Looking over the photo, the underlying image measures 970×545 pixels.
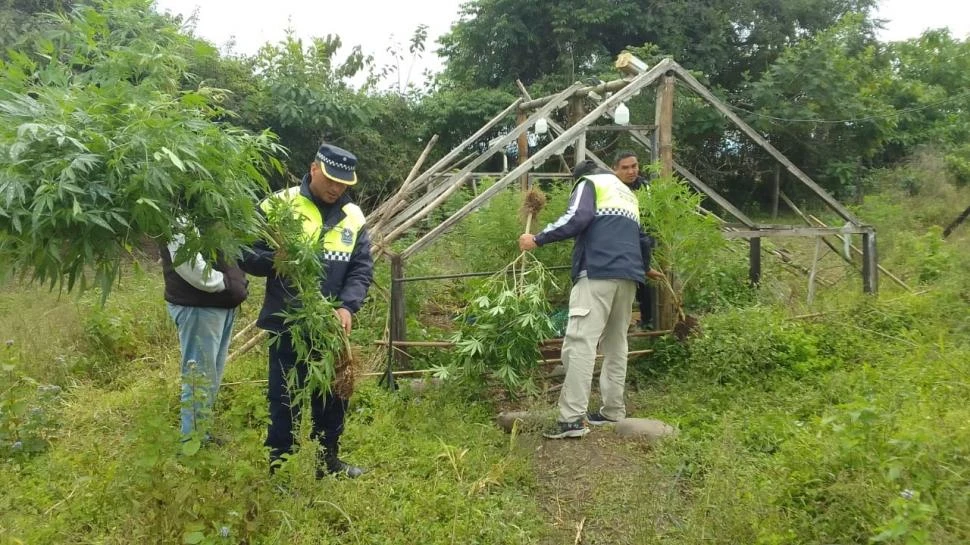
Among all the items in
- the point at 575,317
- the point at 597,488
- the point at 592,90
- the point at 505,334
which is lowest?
the point at 597,488

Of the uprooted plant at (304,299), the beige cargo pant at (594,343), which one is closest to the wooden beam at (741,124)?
the beige cargo pant at (594,343)

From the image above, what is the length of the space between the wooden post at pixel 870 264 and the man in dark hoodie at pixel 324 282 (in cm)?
537

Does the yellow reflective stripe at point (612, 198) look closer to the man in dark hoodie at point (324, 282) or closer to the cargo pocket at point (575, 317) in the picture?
the cargo pocket at point (575, 317)

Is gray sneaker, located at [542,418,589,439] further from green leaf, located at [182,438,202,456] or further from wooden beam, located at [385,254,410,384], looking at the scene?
green leaf, located at [182,438,202,456]

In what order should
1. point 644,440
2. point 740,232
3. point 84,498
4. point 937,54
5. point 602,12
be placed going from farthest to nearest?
point 937,54 < point 602,12 < point 740,232 < point 644,440 < point 84,498

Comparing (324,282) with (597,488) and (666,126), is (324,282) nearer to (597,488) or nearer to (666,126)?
(597,488)

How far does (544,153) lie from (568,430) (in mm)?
2269

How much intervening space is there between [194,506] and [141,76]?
→ 1.77 meters

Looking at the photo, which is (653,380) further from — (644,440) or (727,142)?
(727,142)

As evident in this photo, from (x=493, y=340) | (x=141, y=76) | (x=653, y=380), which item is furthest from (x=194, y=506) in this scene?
(x=653, y=380)

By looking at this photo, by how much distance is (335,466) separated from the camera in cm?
362

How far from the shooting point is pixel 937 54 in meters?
16.9

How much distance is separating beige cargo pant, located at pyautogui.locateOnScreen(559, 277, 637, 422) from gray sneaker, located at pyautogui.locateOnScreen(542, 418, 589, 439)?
35 millimetres

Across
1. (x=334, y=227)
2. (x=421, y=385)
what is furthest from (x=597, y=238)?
(x=334, y=227)
